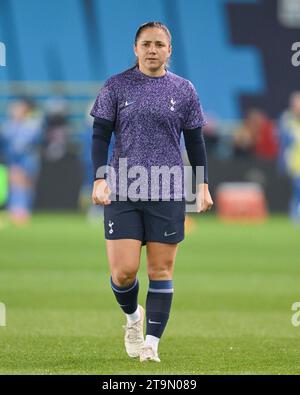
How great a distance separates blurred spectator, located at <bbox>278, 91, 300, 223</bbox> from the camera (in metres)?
27.8

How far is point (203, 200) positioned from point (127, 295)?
94 cm

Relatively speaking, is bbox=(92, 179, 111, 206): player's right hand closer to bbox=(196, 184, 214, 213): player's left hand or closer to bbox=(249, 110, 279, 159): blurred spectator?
bbox=(196, 184, 214, 213): player's left hand

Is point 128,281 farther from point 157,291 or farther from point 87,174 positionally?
point 87,174

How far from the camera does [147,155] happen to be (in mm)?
9031

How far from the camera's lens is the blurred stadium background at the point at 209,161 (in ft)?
45.2

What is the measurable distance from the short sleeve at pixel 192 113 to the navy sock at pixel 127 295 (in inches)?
48.6

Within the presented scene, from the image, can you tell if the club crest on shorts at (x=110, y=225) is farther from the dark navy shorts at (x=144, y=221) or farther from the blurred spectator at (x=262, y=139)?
the blurred spectator at (x=262, y=139)

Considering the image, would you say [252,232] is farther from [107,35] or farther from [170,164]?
[170,164]

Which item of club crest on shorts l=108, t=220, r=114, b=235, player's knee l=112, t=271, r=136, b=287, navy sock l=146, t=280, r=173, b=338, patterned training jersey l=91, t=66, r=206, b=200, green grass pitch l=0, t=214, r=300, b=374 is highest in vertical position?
patterned training jersey l=91, t=66, r=206, b=200

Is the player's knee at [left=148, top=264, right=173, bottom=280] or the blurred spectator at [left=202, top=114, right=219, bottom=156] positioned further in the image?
the blurred spectator at [left=202, top=114, right=219, bottom=156]

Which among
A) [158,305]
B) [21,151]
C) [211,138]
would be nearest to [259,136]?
[211,138]

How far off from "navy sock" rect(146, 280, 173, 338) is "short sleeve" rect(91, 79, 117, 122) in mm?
1264

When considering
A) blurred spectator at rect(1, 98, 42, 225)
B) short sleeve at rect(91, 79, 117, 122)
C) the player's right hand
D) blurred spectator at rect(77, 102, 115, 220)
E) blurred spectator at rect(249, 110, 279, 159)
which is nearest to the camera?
the player's right hand

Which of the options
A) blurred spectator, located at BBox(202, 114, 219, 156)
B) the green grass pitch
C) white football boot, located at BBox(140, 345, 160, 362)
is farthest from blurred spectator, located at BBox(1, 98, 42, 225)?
white football boot, located at BBox(140, 345, 160, 362)
